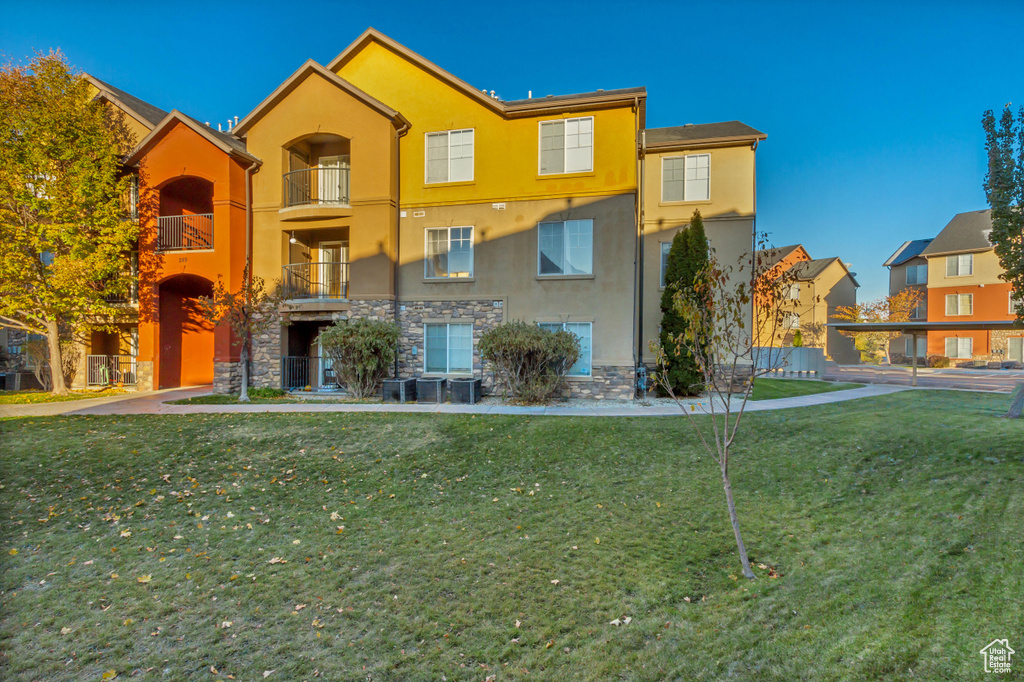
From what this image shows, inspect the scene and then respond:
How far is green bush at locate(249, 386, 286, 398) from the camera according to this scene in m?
13.9

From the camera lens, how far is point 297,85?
1491 centimetres

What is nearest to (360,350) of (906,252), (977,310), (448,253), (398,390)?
(398,390)

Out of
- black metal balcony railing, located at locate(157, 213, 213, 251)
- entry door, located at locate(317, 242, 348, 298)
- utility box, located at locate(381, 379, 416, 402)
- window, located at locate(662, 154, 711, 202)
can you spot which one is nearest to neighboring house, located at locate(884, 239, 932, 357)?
window, located at locate(662, 154, 711, 202)

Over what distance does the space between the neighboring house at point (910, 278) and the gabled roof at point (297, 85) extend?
3950 centimetres

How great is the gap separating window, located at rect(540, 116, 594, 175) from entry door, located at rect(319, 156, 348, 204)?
266 inches

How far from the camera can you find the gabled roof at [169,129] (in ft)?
47.8

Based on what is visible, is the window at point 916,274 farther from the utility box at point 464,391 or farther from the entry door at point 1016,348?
the utility box at point 464,391

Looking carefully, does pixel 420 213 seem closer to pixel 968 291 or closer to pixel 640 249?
pixel 640 249

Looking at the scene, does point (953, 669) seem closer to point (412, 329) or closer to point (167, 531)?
point (167, 531)

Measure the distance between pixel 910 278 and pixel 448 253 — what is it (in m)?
39.8

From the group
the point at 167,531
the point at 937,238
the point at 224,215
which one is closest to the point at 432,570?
the point at 167,531

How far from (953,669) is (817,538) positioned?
1981mm

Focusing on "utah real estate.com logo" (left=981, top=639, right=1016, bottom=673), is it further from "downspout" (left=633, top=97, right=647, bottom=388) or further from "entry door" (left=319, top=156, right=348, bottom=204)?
"entry door" (left=319, top=156, right=348, bottom=204)

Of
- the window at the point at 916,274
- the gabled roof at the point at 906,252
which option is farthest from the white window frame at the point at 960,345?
the gabled roof at the point at 906,252
